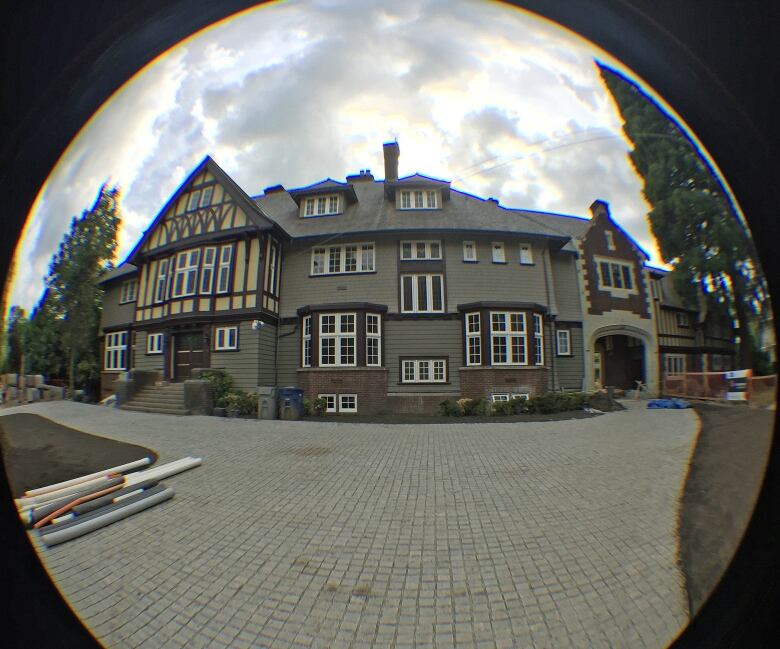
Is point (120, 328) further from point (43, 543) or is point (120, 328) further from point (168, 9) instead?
point (168, 9)

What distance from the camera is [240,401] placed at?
4.23 feet

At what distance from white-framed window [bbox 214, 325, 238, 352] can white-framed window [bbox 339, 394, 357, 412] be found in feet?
1.37

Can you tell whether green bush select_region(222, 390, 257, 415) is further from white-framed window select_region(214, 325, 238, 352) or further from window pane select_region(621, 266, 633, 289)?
window pane select_region(621, 266, 633, 289)

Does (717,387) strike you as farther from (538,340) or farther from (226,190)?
(226,190)

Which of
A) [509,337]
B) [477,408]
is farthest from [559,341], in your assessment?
[477,408]

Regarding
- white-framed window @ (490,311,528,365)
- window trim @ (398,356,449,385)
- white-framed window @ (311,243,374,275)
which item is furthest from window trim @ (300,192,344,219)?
white-framed window @ (490,311,528,365)

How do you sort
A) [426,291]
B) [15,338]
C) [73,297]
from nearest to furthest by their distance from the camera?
[15,338]
[73,297]
[426,291]

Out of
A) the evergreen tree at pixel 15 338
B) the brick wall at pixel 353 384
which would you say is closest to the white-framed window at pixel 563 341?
the brick wall at pixel 353 384

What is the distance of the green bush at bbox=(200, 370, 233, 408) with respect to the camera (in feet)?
4.15

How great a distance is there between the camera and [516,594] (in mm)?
934

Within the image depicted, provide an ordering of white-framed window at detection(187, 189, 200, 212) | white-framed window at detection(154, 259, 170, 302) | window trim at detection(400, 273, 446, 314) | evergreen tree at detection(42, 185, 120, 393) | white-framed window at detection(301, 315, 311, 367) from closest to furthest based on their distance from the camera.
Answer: evergreen tree at detection(42, 185, 120, 393), white-framed window at detection(187, 189, 200, 212), white-framed window at detection(154, 259, 170, 302), white-framed window at detection(301, 315, 311, 367), window trim at detection(400, 273, 446, 314)

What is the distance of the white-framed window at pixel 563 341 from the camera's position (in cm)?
133

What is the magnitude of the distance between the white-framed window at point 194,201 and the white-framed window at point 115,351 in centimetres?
48

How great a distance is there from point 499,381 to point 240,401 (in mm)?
904
